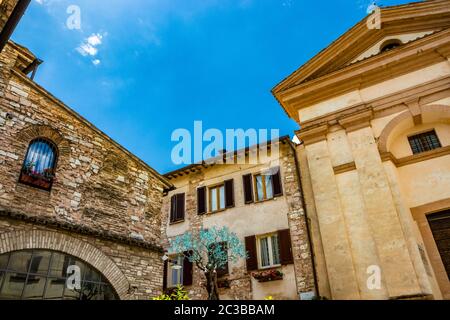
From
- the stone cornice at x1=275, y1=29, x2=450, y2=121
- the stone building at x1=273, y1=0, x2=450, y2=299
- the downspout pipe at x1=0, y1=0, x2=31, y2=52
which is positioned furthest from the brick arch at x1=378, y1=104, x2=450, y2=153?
the downspout pipe at x1=0, y1=0, x2=31, y2=52

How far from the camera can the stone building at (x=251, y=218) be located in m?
12.4

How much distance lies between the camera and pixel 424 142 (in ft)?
30.7

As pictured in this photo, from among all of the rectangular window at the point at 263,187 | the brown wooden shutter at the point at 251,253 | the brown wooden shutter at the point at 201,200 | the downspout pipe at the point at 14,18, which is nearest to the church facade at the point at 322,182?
the brown wooden shutter at the point at 251,253

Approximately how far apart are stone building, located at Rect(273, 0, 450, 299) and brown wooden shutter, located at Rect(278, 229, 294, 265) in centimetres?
205

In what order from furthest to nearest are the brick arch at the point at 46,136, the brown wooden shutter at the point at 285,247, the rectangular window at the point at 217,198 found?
1. the rectangular window at the point at 217,198
2. the brown wooden shutter at the point at 285,247
3. the brick arch at the point at 46,136

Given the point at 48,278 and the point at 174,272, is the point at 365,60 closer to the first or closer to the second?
the point at 48,278

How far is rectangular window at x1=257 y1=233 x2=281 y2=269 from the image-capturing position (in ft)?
42.4

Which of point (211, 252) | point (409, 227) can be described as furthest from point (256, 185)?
point (409, 227)

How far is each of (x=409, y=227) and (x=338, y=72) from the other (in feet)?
16.3

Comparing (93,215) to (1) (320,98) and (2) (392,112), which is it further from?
(2) (392,112)

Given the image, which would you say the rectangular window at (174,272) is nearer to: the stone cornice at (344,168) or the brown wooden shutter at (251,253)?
the brown wooden shutter at (251,253)

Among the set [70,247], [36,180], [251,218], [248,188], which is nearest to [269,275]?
[251,218]

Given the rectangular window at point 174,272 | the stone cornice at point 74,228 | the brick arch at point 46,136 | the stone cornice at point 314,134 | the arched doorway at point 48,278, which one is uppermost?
the stone cornice at point 314,134

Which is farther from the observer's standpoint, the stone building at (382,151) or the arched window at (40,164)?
the arched window at (40,164)
